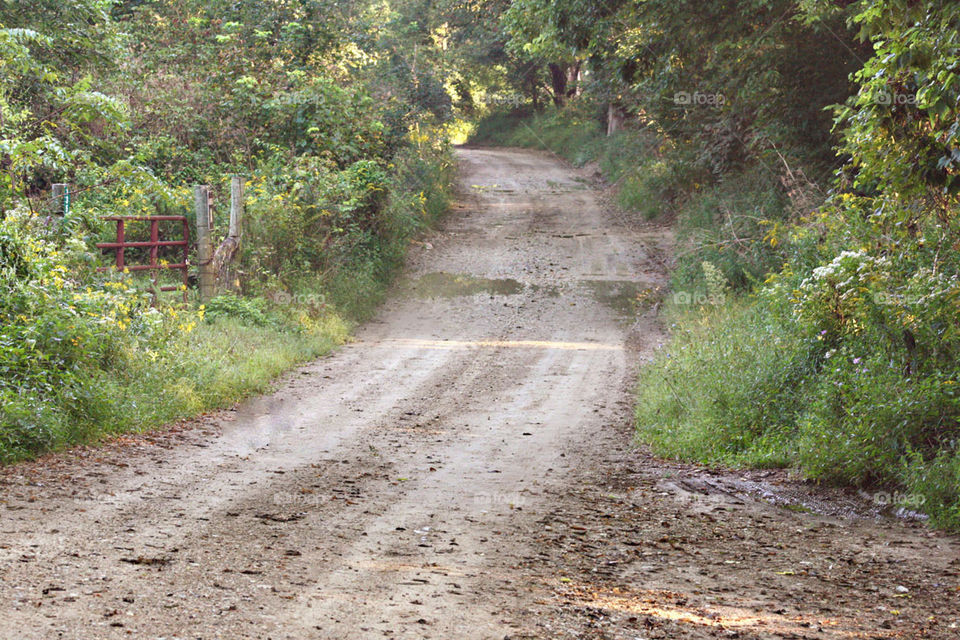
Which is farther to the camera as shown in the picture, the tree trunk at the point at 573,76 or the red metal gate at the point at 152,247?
the tree trunk at the point at 573,76

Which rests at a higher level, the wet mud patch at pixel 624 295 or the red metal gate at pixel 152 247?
the red metal gate at pixel 152 247

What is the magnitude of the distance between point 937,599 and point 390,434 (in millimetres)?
5961

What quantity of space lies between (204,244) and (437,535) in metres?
9.88

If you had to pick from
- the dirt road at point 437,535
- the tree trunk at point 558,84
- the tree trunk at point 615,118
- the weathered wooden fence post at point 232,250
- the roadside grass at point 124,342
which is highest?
the tree trunk at point 558,84

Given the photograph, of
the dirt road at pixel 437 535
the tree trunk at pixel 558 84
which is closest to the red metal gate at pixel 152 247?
the dirt road at pixel 437 535

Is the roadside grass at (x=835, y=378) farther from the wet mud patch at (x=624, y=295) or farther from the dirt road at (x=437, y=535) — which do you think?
the wet mud patch at (x=624, y=295)

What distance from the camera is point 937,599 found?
524 centimetres

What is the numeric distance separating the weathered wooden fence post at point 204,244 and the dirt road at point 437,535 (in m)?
3.47

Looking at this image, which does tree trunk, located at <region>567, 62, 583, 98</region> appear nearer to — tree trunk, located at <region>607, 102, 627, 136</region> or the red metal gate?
tree trunk, located at <region>607, 102, 627, 136</region>

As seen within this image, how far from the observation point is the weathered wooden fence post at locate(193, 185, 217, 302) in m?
14.7

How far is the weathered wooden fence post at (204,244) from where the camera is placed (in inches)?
580

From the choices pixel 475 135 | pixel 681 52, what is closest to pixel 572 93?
pixel 475 135

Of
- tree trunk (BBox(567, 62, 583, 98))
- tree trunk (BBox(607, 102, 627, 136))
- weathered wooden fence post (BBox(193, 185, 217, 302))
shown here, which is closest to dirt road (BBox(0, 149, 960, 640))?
weathered wooden fence post (BBox(193, 185, 217, 302))

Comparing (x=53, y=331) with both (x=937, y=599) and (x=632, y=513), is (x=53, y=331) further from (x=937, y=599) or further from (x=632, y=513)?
(x=937, y=599)
